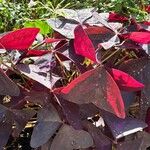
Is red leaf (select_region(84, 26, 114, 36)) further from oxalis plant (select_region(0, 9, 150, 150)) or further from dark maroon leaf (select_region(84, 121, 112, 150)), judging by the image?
dark maroon leaf (select_region(84, 121, 112, 150))

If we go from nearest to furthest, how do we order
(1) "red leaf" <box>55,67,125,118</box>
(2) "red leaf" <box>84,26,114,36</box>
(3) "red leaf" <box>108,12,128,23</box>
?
(1) "red leaf" <box>55,67,125,118</box>
(2) "red leaf" <box>84,26,114,36</box>
(3) "red leaf" <box>108,12,128,23</box>

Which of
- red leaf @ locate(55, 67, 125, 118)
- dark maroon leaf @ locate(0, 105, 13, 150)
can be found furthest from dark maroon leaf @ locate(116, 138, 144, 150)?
dark maroon leaf @ locate(0, 105, 13, 150)

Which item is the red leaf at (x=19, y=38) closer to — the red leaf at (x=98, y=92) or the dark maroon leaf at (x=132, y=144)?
the red leaf at (x=98, y=92)

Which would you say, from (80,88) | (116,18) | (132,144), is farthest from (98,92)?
(116,18)

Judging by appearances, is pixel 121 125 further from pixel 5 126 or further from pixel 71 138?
pixel 5 126

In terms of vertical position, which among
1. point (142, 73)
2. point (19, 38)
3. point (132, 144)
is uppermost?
point (19, 38)

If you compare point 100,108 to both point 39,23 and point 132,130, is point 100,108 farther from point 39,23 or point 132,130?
point 39,23
